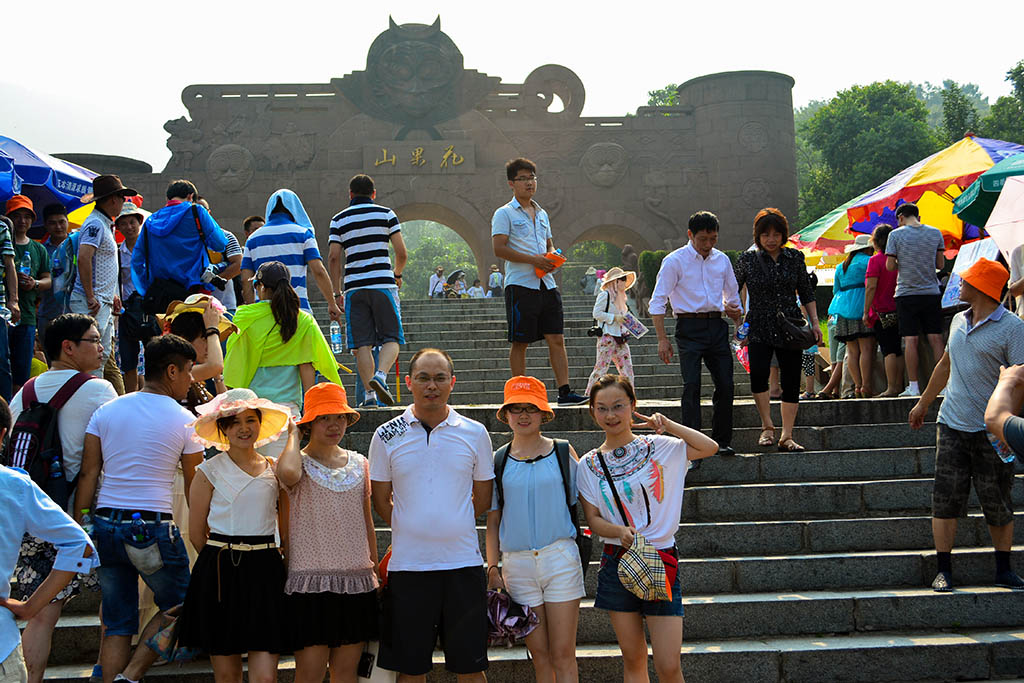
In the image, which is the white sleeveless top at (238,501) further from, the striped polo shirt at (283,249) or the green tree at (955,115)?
the green tree at (955,115)

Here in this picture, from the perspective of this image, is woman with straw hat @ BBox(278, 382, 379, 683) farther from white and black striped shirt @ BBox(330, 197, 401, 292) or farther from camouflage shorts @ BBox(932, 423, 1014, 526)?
camouflage shorts @ BBox(932, 423, 1014, 526)

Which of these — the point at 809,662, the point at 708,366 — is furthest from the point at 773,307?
the point at 809,662

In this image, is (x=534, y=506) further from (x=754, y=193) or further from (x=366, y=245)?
(x=754, y=193)

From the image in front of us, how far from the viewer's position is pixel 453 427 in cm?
385

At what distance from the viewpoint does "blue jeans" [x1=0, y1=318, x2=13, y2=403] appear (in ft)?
20.4

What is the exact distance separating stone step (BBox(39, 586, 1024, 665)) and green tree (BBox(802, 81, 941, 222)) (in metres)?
29.7

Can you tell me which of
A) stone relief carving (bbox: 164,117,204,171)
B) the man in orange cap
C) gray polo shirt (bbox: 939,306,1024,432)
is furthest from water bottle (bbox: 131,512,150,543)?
stone relief carving (bbox: 164,117,204,171)

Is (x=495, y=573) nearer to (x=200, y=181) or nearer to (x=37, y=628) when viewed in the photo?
(x=37, y=628)

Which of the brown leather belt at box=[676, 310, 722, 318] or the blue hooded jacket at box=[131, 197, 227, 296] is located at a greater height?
the blue hooded jacket at box=[131, 197, 227, 296]

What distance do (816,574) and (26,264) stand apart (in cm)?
592

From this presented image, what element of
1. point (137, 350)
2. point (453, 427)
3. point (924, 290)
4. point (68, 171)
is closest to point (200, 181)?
point (68, 171)

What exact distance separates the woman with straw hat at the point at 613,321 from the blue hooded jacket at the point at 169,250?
11.7ft

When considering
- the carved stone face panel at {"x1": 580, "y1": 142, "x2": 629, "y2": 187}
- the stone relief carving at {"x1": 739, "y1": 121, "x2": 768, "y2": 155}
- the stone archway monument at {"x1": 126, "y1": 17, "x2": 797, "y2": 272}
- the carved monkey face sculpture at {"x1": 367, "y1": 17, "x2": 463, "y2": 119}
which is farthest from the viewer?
the stone relief carving at {"x1": 739, "y1": 121, "x2": 768, "y2": 155}

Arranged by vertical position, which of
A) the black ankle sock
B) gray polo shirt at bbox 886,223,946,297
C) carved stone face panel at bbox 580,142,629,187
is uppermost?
carved stone face panel at bbox 580,142,629,187
